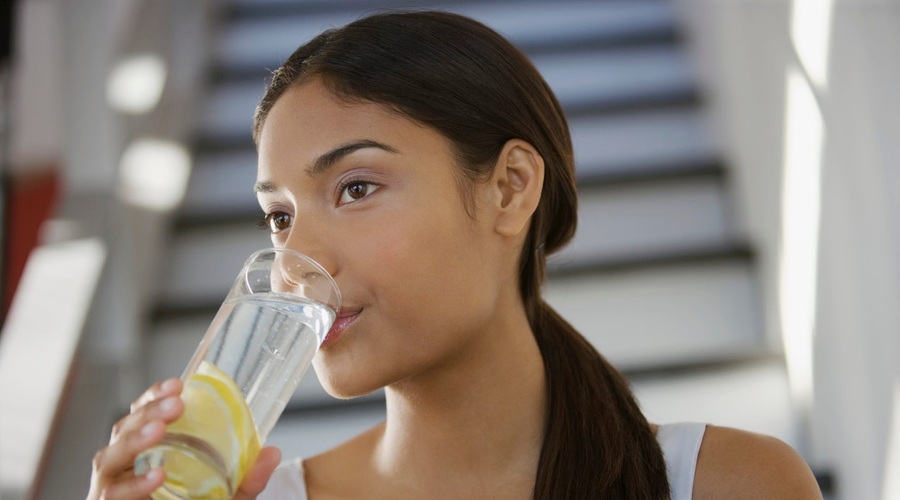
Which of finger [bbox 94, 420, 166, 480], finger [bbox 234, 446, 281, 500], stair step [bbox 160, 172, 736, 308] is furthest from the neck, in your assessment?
stair step [bbox 160, 172, 736, 308]

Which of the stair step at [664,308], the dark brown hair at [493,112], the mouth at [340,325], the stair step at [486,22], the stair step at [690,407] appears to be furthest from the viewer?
the stair step at [486,22]

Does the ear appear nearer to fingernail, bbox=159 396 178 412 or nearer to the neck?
the neck

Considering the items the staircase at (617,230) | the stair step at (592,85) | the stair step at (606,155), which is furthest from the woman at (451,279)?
the stair step at (592,85)

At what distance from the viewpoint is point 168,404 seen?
98cm

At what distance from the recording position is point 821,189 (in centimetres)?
234

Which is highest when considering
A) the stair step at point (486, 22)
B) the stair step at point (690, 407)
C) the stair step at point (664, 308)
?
the stair step at point (486, 22)

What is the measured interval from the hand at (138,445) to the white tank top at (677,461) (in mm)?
597

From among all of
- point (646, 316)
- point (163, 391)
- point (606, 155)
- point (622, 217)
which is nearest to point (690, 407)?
point (646, 316)

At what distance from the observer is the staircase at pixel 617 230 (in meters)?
2.62

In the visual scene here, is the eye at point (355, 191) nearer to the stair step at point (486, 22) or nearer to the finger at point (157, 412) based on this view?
the finger at point (157, 412)

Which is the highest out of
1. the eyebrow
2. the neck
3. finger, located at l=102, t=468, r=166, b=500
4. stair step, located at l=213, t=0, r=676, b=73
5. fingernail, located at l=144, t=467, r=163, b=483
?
stair step, located at l=213, t=0, r=676, b=73

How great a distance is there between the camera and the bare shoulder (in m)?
1.43

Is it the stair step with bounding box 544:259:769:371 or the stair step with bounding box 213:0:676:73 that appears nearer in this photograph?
the stair step with bounding box 544:259:769:371

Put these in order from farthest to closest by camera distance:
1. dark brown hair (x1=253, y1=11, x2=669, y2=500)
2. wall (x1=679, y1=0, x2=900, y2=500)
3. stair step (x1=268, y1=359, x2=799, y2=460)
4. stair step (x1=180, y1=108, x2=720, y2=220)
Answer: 1. stair step (x1=180, y1=108, x2=720, y2=220)
2. stair step (x1=268, y1=359, x2=799, y2=460)
3. wall (x1=679, y1=0, x2=900, y2=500)
4. dark brown hair (x1=253, y1=11, x2=669, y2=500)
